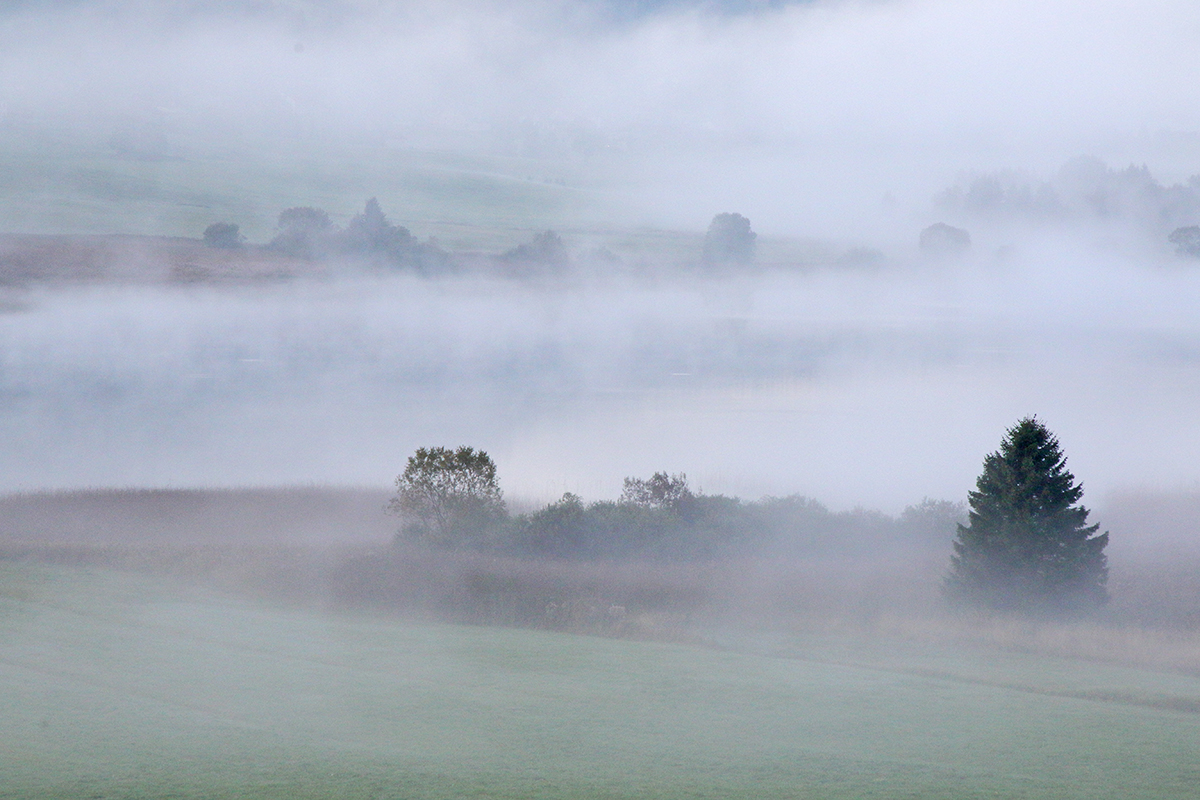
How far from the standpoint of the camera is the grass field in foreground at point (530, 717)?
10.4 meters

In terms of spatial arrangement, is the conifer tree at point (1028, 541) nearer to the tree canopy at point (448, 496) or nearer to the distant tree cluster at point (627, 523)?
the distant tree cluster at point (627, 523)

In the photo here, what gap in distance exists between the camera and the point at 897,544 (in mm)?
37781

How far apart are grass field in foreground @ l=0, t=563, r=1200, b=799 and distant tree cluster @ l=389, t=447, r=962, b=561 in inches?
513

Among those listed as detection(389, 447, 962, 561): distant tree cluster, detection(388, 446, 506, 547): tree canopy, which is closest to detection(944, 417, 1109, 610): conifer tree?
detection(389, 447, 962, 561): distant tree cluster

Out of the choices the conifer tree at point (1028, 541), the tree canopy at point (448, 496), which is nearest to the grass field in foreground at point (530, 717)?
the conifer tree at point (1028, 541)

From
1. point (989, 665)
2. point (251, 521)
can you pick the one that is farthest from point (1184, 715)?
point (251, 521)

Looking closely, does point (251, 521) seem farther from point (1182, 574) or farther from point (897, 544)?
point (1182, 574)

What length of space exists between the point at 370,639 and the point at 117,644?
12.7 feet

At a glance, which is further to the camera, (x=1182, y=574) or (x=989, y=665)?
(x=1182, y=574)

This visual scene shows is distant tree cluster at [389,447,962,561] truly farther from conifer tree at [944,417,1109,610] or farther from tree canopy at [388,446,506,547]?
conifer tree at [944,417,1109,610]

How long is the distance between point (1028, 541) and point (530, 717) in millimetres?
18983

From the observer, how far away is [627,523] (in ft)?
117

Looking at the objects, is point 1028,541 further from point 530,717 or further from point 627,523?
point 530,717

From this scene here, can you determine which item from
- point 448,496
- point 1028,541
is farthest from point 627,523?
point 1028,541
